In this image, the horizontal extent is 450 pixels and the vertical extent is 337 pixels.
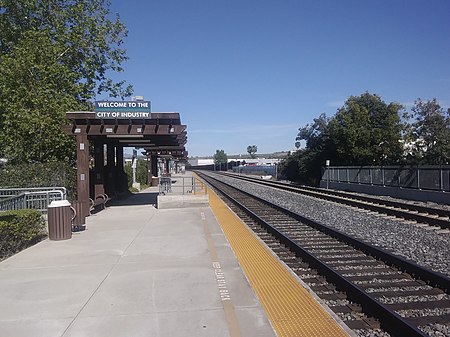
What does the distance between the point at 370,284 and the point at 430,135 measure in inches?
1360

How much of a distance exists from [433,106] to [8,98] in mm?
34321

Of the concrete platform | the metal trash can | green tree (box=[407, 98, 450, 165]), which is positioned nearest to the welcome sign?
the metal trash can

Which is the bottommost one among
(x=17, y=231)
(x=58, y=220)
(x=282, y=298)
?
(x=282, y=298)

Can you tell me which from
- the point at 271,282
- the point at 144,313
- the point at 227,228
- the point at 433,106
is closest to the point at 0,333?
the point at 144,313

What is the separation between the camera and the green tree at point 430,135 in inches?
1346

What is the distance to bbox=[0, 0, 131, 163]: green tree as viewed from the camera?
69.4ft

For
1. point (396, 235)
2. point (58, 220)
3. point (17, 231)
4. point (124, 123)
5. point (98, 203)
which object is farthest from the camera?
point (98, 203)

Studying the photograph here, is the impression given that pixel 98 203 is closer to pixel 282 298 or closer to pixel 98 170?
pixel 98 170

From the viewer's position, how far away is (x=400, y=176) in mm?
26328

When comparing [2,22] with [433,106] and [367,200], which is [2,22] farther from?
[433,106]

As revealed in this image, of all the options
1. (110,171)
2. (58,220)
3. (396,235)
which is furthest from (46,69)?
(396,235)

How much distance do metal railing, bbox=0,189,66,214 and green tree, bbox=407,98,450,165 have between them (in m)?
29.2

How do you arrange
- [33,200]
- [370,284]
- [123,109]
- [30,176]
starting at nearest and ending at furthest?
[370,284] → [33,200] → [123,109] → [30,176]

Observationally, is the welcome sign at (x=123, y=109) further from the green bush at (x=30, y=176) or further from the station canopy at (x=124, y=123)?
the green bush at (x=30, y=176)
